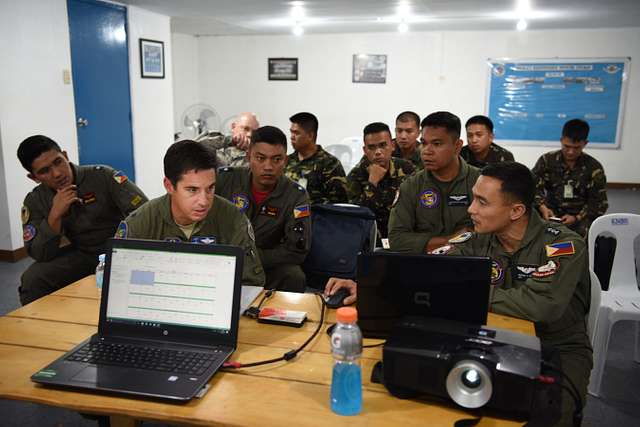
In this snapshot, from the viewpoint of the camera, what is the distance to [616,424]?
2.30 m

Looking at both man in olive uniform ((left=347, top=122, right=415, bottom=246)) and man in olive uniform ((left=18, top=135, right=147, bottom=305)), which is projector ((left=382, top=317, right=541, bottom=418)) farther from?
man in olive uniform ((left=347, top=122, right=415, bottom=246))

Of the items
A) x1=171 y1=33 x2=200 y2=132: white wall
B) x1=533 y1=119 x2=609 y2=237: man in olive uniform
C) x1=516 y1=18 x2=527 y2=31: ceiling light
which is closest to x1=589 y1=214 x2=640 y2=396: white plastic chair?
x1=533 y1=119 x2=609 y2=237: man in olive uniform

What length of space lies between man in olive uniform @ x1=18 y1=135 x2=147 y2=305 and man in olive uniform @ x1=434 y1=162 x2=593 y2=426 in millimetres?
1891

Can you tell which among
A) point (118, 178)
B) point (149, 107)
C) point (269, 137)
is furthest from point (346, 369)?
point (149, 107)

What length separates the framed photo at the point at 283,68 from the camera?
8.99 metres

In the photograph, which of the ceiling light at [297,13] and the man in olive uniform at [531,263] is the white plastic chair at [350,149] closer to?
the ceiling light at [297,13]

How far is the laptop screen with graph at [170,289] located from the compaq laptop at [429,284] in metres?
0.39

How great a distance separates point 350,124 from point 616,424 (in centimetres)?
711

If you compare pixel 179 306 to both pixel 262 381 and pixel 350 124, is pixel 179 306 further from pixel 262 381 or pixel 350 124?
pixel 350 124

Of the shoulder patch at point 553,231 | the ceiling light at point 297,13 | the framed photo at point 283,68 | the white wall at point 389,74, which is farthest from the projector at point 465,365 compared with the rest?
the framed photo at point 283,68

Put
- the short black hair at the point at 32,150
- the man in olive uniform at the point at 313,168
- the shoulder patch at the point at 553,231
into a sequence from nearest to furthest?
the shoulder patch at the point at 553,231, the short black hair at the point at 32,150, the man in olive uniform at the point at 313,168

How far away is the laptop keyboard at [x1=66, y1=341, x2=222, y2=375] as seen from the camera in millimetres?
1339

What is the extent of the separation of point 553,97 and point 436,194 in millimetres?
6191

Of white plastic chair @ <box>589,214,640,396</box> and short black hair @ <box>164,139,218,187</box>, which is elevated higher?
short black hair @ <box>164,139,218,187</box>
